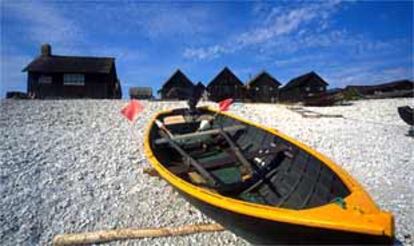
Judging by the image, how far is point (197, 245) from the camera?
447cm

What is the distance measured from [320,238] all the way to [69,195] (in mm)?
5042

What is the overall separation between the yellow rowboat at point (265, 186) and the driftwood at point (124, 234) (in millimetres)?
728

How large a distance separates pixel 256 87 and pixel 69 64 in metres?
21.4

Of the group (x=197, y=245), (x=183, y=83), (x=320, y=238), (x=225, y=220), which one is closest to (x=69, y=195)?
(x=197, y=245)

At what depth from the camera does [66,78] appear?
25.7m

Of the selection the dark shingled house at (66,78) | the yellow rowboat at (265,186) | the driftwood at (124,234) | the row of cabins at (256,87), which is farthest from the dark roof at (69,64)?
the driftwood at (124,234)

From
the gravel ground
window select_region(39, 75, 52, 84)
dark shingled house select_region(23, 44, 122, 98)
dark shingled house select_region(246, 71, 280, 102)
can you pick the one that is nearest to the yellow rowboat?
the gravel ground

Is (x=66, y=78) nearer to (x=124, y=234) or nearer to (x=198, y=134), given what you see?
(x=198, y=134)

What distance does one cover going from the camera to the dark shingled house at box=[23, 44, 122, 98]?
82.8ft

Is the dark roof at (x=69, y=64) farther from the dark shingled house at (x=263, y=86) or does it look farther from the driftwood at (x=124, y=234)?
the driftwood at (x=124, y=234)

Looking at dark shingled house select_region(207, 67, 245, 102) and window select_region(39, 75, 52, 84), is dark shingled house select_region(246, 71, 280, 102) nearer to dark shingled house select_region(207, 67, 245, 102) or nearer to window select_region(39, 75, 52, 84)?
dark shingled house select_region(207, 67, 245, 102)

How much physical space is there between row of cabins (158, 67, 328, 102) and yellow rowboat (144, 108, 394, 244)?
25.9 meters

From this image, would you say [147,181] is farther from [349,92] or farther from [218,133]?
[349,92]

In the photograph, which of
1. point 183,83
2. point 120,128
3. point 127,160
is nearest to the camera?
point 127,160
